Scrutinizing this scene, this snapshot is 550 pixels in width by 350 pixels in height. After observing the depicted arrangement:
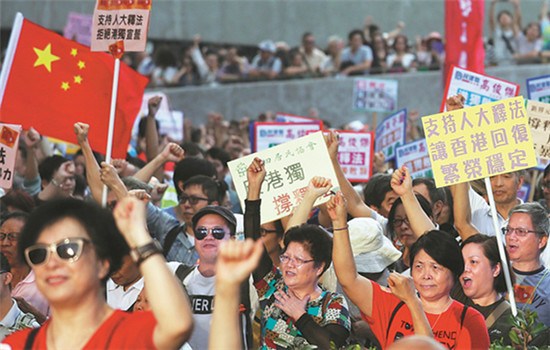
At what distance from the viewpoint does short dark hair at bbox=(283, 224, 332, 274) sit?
6219mm

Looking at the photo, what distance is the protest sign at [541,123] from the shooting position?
929cm

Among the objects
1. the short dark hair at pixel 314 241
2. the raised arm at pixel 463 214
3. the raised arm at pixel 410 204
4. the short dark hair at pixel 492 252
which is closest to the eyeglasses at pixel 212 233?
the short dark hair at pixel 314 241

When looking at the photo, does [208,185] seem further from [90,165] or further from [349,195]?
[349,195]

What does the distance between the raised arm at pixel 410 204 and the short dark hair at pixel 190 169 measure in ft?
7.91

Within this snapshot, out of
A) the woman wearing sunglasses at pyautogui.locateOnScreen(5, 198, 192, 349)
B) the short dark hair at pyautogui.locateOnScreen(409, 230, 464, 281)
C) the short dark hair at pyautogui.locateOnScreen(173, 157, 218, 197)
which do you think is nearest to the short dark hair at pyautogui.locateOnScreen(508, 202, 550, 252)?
the short dark hair at pyautogui.locateOnScreen(409, 230, 464, 281)

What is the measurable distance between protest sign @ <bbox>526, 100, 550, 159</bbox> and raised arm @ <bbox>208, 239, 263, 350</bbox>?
5831 mm

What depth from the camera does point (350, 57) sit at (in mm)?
20812

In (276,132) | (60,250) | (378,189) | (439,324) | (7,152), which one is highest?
(276,132)

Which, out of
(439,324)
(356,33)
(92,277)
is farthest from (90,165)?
(356,33)

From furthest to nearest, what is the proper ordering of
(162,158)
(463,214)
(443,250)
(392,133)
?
(392,133), (162,158), (463,214), (443,250)

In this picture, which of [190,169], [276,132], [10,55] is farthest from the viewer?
[276,132]

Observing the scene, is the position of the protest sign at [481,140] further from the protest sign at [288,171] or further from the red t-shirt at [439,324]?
the red t-shirt at [439,324]

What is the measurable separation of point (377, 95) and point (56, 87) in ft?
21.9

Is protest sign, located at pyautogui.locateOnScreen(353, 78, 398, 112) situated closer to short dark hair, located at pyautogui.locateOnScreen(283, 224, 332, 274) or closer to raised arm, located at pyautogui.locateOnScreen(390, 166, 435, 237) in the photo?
raised arm, located at pyautogui.locateOnScreen(390, 166, 435, 237)
